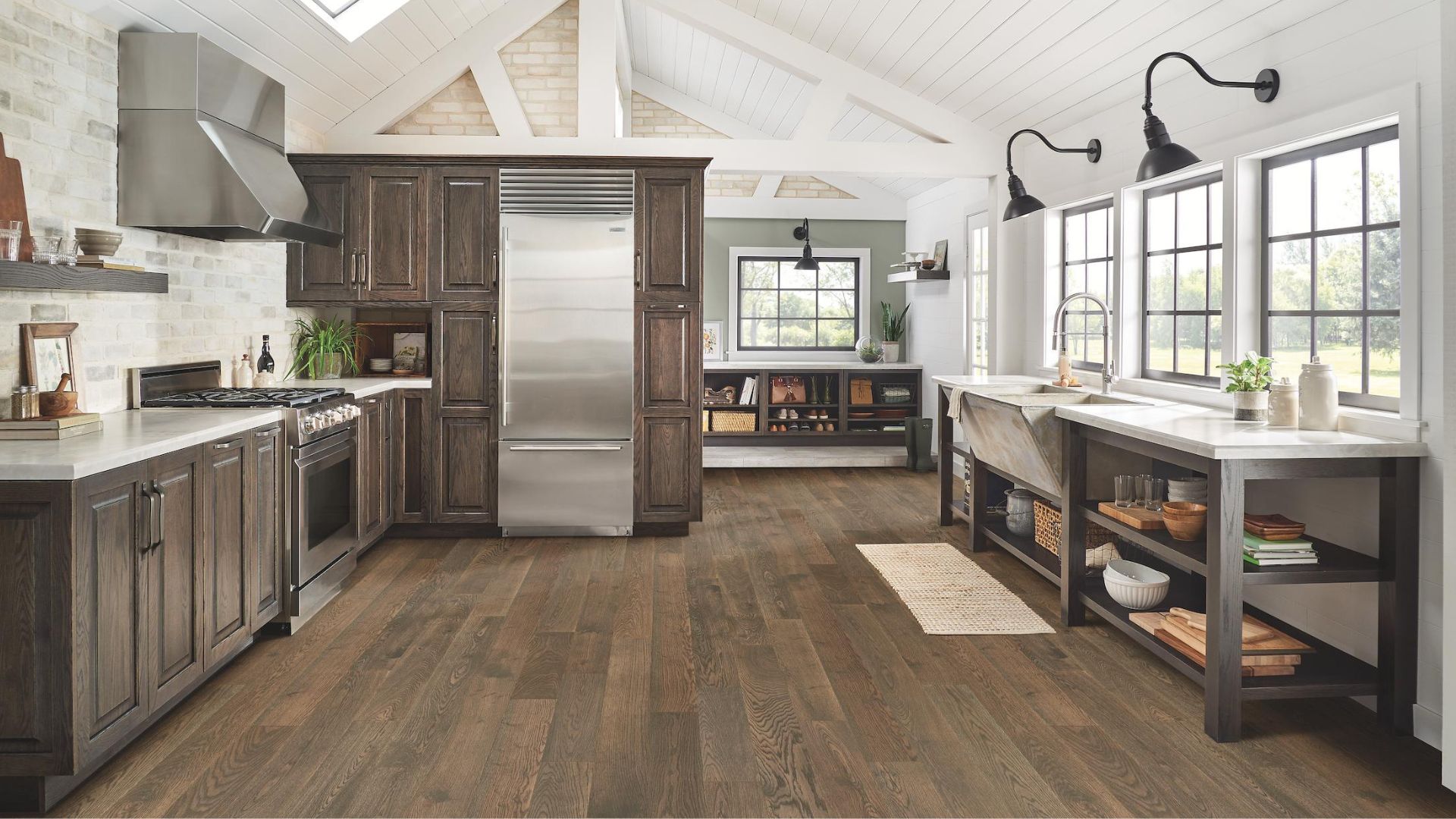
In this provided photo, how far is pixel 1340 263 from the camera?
11.1 ft

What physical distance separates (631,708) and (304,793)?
100 centimetres

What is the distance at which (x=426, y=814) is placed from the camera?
7.79 ft

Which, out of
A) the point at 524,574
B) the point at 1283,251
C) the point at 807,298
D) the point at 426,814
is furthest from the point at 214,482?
the point at 807,298

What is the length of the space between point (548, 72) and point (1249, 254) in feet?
13.9

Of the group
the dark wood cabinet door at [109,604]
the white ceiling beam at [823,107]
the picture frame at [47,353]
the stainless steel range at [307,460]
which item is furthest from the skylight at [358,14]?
the dark wood cabinet door at [109,604]

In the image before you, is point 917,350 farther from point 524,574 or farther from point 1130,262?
point 524,574

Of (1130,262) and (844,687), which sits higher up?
(1130,262)

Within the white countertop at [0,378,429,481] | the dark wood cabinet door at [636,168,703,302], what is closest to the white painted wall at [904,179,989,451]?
the dark wood cabinet door at [636,168,703,302]

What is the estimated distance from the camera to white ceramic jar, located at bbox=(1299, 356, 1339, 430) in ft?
10.2

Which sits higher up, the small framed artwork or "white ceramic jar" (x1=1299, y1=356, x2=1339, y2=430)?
the small framed artwork

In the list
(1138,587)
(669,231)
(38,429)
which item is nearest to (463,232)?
(669,231)

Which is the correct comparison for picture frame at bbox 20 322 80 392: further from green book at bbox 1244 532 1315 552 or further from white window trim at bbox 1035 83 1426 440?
white window trim at bbox 1035 83 1426 440

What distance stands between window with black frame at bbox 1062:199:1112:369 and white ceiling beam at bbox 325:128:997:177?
865 millimetres

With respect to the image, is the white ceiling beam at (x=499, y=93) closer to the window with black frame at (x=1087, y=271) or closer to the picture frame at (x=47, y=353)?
the picture frame at (x=47, y=353)
